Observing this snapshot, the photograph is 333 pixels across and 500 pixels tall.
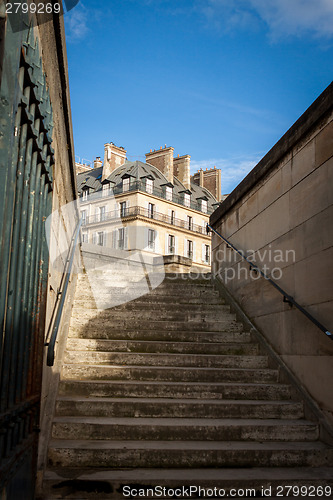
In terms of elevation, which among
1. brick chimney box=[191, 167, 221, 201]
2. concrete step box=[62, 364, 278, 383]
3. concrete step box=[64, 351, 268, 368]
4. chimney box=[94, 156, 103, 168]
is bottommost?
concrete step box=[62, 364, 278, 383]

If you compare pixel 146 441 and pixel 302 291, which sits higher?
pixel 302 291

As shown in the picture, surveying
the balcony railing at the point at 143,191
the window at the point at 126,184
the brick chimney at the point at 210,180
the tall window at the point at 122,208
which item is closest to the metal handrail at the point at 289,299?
the balcony railing at the point at 143,191

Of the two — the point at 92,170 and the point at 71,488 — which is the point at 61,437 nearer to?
the point at 71,488

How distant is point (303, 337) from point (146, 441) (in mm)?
1940

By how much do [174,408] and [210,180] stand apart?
4482 cm

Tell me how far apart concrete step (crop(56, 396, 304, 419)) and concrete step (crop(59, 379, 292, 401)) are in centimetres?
10

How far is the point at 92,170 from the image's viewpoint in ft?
159

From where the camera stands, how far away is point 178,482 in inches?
138

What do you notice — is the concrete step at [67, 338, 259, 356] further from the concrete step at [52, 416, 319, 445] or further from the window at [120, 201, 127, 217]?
the window at [120, 201, 127, 217]

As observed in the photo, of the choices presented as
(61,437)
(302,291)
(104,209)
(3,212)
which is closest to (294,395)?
(302,291)

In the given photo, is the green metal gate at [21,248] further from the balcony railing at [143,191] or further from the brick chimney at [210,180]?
the brick chimney at [210,180]

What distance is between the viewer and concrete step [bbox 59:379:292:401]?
15.3 ft

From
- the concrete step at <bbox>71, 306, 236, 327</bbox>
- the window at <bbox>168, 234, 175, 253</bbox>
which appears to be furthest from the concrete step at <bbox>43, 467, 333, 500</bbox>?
the window at <bbox>168, 234, 175, 253</bbox>

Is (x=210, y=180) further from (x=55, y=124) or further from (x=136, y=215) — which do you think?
(x=55, y=124)
